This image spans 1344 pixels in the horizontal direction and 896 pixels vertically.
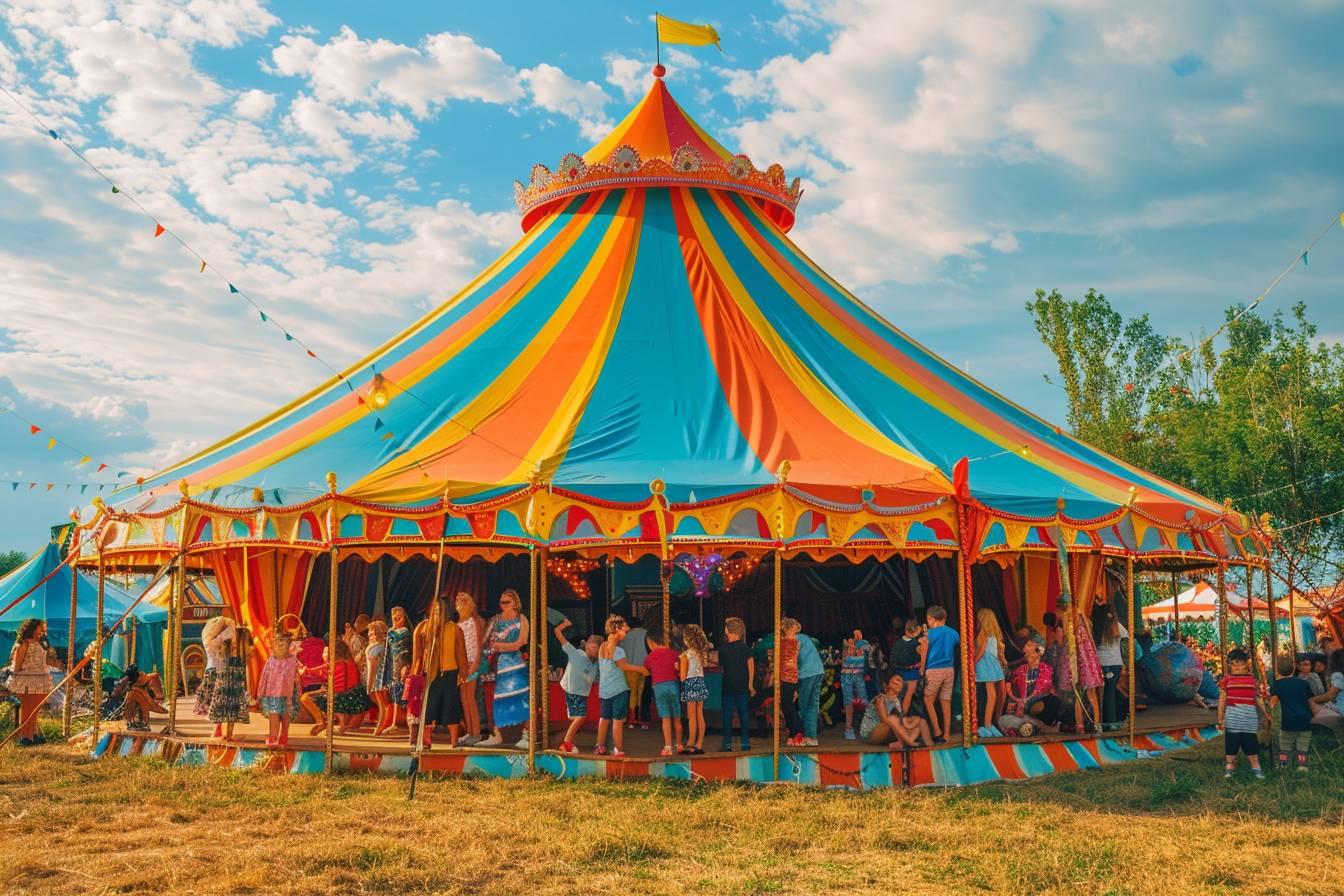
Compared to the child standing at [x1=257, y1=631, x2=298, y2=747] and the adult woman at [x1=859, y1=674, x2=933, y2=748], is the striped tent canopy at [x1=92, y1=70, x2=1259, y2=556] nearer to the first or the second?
the child standing at [x1=257, y1=631, x2=298, y2=747]

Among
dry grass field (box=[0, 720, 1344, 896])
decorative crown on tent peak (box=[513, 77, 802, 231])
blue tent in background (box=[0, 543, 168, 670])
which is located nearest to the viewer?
dry grass field (box=[0, 720, 1344, 896])

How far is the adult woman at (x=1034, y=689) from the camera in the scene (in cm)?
908

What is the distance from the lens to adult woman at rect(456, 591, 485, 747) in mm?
8391

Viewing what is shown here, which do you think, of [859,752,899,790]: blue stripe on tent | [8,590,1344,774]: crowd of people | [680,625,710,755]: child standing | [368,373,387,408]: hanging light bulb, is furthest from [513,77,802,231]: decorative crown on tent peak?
[859,752,899,790]: blue stripe on tent

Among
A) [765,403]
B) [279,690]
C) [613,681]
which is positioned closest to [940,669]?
[613,681]

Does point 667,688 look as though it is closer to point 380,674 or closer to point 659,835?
point 659,835

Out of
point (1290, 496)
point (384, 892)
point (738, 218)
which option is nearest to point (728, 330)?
point (738, 218)

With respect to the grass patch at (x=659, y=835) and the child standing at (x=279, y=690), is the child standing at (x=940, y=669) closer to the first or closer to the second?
the grass patch at (x=659, y=835)

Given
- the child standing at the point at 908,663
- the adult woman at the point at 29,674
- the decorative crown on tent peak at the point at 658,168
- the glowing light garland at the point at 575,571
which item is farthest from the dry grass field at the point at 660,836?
the decorative crown on tent peak at the point at 658,168

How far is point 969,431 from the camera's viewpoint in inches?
386

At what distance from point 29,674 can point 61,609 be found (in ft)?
24.6

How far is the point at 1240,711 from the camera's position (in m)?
7.85

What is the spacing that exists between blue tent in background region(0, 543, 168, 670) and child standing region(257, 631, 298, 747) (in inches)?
283

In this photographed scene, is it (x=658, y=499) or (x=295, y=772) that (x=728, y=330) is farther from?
(x=295, y=772)
